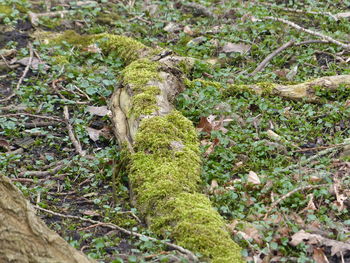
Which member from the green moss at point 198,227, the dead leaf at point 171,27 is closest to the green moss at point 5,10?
the dead leaf at point 171,27

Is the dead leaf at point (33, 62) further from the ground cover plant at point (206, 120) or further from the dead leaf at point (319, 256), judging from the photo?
the dead leaf at point (319, 256)

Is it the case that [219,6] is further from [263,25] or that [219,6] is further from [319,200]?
[319,200]

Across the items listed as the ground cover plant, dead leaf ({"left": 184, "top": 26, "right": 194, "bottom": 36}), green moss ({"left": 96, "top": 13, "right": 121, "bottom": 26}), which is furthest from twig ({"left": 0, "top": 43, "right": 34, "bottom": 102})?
dead leaf ({"left": 184, "top": 26, "right": 194, "bottom": 36})

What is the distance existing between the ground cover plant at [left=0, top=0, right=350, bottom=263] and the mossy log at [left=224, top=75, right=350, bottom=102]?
0.12 ft

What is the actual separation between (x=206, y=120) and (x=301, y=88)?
1318 mm

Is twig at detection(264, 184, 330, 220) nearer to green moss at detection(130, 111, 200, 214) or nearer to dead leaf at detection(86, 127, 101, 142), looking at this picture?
green moss at detection(130, 111, 200, 214)

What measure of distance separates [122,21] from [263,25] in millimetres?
2251

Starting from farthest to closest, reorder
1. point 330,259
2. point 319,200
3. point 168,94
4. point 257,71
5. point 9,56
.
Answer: point 9,56, point 257,71, point 168,94, point 319,200, point 330,259

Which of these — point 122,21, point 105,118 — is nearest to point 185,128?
point 105,118

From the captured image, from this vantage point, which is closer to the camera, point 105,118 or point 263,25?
point 105,118

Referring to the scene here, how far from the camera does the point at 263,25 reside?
831 cm

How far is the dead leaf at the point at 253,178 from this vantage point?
476 centimetres

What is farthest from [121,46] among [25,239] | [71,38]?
[25,239]

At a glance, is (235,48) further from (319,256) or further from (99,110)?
(319,256)
